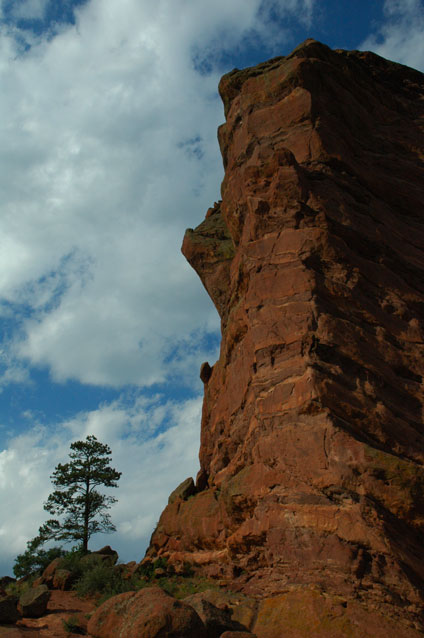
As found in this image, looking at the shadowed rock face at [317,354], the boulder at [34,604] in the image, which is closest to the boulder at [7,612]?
the boulder at [34,604]

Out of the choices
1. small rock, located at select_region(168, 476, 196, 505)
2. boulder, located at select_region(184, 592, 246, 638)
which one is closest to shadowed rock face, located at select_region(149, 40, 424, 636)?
small rock, located at select_region(168, 476, 196, 505)

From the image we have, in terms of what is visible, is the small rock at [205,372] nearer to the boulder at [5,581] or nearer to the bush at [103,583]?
the bush at [103,583]

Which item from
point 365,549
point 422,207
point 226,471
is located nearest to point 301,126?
point 422,207

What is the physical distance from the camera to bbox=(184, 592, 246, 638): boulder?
752 centimetres

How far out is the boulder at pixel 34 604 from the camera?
35.1ft

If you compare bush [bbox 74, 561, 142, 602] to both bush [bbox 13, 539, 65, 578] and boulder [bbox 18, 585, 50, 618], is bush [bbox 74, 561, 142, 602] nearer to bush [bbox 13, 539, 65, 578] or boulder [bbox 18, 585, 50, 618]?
boulder [bbox 18, 585, 50, 618]

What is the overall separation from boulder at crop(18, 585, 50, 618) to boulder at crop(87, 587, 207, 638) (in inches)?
122

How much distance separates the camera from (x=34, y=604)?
10.8 metres

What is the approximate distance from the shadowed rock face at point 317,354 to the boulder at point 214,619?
1055 mm

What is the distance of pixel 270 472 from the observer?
33.7ft

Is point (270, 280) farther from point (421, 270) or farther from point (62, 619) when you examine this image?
point (62, 619)

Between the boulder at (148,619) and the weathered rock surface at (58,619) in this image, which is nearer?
the boulder at (148,619)

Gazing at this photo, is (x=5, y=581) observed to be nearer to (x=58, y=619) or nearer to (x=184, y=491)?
(x=184, y=491)

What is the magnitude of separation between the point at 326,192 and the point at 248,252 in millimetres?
2948
